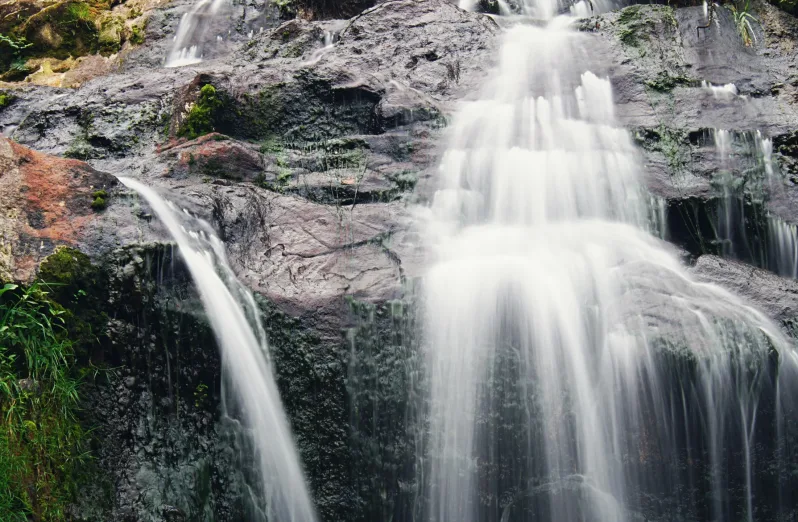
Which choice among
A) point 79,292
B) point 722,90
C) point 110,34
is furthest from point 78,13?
point 722,90

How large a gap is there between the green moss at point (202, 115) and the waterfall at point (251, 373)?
6.63 ft

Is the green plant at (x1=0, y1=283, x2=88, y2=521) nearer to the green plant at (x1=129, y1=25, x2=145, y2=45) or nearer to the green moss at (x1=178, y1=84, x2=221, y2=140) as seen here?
the green moss at (x1=178, y1=84, x2=221, y2=140)

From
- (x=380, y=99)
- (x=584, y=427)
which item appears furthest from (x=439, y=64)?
(x=584, y=427)

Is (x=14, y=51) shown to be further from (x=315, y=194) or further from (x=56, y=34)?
(x=315, y=194)

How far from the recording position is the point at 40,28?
1001 cm

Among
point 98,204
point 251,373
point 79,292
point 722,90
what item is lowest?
point 251,373

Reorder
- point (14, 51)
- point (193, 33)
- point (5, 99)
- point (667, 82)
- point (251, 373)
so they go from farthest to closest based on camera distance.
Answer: point (14, 51) → point (193, 33) → point (5, 99) → point (667, 82) → point (251, 373)

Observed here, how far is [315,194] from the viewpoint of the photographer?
20.1 ft

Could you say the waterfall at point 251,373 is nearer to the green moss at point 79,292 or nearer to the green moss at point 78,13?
the green moss at point 79,292

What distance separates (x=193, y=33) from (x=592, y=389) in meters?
7.50

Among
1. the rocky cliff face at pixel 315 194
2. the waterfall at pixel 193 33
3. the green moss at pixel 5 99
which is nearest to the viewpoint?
the rocky cliff face at pixel 315 194

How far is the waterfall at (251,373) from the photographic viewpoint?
4551 mm

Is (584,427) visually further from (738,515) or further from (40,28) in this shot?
(40,28)

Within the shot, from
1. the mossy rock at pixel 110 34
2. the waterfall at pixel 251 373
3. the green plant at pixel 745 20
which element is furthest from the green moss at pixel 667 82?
the mossy rock at pixel 110 34
